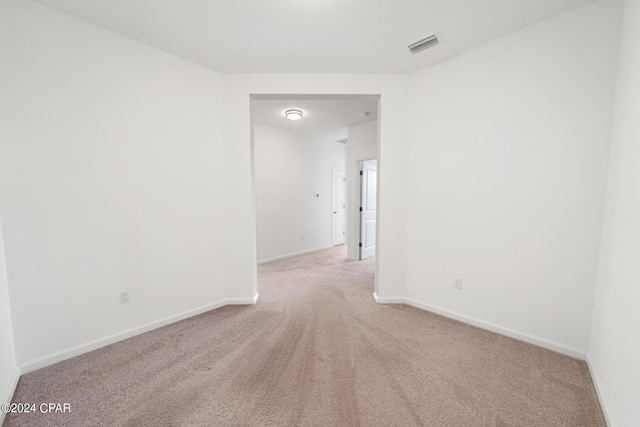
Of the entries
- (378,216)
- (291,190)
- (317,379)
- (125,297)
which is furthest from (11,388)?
(291,190)

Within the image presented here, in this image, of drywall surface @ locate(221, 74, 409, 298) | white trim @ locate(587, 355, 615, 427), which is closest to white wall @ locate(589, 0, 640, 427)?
white trim @ locate(587, 355, 615, 427)

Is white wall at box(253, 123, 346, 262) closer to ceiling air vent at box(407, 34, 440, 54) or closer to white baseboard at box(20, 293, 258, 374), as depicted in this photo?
white baseboard at box(20, 293, 258, 374)

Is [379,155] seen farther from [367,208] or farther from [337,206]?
[337,206]

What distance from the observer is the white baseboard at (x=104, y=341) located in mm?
1804

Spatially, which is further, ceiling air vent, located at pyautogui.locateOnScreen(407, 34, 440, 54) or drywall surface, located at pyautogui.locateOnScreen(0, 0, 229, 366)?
ceiling air vent, located at pyautogui.locateOnScreen(407, 34, 440, 54)

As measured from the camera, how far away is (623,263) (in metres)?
1.38

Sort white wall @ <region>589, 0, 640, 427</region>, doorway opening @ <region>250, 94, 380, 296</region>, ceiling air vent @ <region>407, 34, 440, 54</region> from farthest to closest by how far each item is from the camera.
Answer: doorway opening @ <region>250, 94, 380, 296</region>, ceiling air vent @ <region>407, 34, 440, 54</region>, white wall @ <region>589, 0, 640, 427</region>

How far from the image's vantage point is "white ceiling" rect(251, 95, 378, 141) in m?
3.73

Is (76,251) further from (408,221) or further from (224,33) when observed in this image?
(408,221)

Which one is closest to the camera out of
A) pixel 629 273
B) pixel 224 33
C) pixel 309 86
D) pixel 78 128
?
pixel 629 273

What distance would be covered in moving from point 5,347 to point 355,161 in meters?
4.94

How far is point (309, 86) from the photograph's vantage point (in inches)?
110

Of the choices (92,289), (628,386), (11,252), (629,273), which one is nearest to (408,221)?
(629,273)

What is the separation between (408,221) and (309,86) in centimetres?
197
